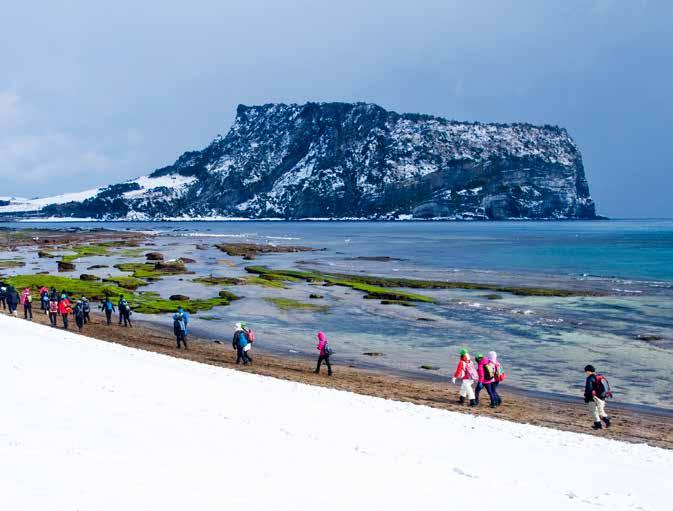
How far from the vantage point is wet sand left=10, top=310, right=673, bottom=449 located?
69.6 feet

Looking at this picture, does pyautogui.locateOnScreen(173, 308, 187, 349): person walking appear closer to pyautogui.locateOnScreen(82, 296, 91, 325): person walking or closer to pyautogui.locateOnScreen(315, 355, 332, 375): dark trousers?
pyautogui.locateOnScreen(82, 296, 91, 325): person walking

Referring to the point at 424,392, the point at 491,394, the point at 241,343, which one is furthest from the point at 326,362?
the point at 491,394

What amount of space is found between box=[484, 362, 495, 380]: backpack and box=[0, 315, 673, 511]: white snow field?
3.38 m

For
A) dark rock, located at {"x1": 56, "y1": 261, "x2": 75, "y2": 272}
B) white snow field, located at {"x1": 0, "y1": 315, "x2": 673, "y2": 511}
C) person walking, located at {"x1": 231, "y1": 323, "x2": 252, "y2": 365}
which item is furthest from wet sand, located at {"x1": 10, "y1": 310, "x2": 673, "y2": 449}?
dark rock, located at {"x1": 56, "y1": 261, "x2": 75, "y2": 272}

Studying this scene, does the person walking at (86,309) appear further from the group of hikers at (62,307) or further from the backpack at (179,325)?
the backpack at (179,325)

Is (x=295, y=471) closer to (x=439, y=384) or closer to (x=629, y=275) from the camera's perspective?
(x=439, y=384)

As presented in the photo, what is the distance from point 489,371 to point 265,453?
521 inches

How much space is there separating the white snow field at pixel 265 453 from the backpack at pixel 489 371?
338 cm

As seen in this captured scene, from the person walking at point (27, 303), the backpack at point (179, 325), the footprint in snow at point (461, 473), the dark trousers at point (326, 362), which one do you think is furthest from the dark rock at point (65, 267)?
the footprint in snow at point (461, 473)

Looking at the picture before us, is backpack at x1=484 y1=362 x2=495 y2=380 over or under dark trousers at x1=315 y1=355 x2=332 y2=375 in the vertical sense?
over

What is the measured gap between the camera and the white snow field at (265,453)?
977 cm

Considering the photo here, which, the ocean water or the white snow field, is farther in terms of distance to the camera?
the ocean water

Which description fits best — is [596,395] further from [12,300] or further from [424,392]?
[12,300]

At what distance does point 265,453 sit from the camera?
1245 cm
